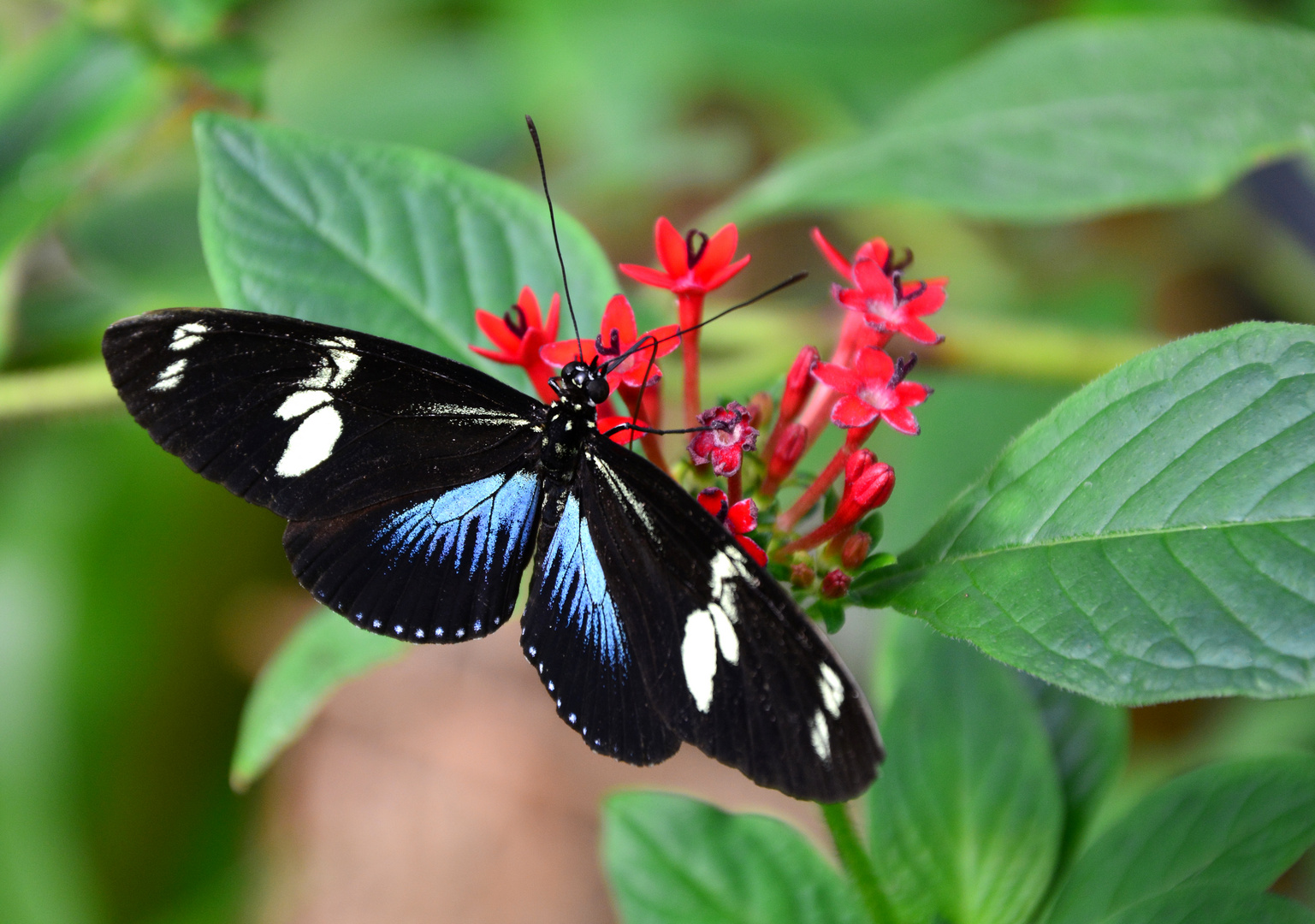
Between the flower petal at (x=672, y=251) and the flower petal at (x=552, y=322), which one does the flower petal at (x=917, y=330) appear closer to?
the flower petal at (x=672, y=251)

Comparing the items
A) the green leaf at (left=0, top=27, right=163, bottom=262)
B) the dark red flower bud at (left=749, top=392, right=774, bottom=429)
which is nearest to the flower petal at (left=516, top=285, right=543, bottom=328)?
the dark red flower bud at (left=749, top=392, right=774, bottom=429)

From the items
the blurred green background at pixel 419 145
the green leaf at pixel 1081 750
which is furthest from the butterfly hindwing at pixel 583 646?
the blurred green background at pixel 419 145

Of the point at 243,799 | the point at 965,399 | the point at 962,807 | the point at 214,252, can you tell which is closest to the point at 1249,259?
the point at 965,399

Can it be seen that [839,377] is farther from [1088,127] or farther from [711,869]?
[1088,127]

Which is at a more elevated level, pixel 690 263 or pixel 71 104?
pixel 690 263

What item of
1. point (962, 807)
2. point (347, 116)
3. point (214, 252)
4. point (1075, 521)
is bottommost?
point (347, 116)

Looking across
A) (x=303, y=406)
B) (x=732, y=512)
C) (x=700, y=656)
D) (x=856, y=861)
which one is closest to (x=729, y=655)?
(x=700, y=656)

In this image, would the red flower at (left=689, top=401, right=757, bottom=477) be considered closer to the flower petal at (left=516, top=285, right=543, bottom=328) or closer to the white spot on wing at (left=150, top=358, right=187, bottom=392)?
the flower petal at (left=516, top=285, right=543, bottom=328)

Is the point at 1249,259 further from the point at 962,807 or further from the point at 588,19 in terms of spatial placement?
the point at 962,807
